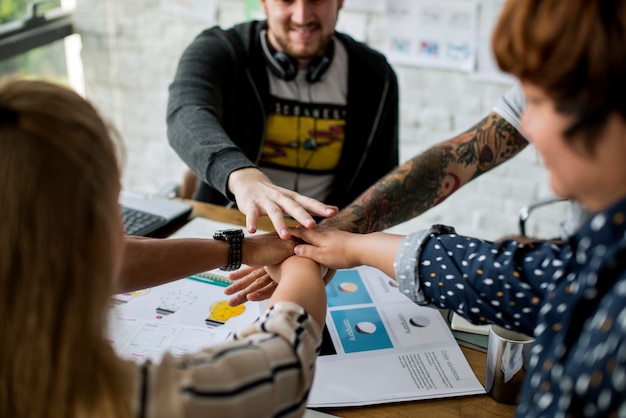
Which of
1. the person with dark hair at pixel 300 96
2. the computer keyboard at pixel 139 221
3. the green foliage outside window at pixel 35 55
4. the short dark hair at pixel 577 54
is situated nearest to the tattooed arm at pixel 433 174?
the person with dark hair at pixel 300 96

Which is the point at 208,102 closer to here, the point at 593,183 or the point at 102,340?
the point at 102,340

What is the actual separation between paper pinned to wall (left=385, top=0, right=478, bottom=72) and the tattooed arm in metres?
0.97

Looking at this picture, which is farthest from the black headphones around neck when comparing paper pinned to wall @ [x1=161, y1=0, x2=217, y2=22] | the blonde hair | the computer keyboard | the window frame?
the window frame

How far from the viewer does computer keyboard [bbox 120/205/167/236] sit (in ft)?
4.52

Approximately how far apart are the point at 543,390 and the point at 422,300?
1.11ft

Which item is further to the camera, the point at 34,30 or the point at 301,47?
the point at 34,30

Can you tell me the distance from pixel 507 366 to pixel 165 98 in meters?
2.41

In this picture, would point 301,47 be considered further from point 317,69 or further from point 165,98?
point 165,98

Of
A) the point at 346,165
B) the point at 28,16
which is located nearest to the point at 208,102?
the point at 346,165

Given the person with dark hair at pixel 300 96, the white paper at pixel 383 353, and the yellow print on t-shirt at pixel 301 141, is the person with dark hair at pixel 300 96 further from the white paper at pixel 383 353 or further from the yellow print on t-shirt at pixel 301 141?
the white paper at pixel 383 353

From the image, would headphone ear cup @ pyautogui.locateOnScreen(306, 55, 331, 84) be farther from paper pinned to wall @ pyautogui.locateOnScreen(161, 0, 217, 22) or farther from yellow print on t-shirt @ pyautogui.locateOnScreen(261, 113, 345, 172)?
paper pinned to wall @ pyautogui.locateOnScreen(161, 0, 217, 22)

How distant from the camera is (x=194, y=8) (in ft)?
8.96

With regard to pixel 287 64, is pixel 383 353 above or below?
below

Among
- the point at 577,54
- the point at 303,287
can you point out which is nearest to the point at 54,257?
the point at 303,287
